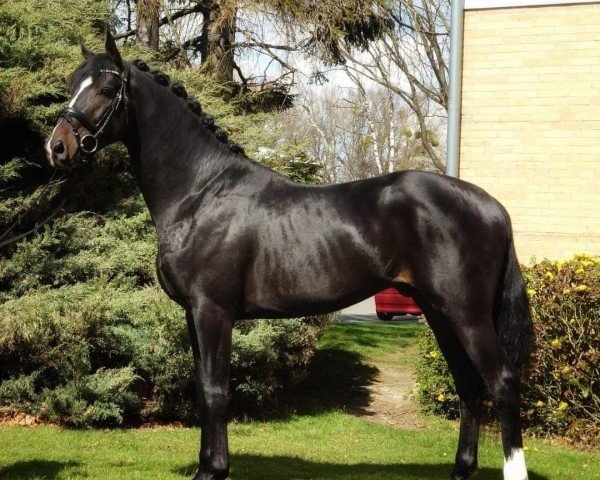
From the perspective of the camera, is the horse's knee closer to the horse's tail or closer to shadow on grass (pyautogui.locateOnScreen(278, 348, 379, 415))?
the horse's tail

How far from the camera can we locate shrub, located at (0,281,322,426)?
6.70 metres

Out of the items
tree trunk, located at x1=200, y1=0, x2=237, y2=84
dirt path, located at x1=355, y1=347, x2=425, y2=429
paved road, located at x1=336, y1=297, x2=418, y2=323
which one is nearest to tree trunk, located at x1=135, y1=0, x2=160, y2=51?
tree trunk, located at x1=200, y1=0, x2=237, y2=84

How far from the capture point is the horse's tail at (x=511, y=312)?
4.47 metres

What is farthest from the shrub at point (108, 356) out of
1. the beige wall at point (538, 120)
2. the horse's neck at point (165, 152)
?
the beige wall at point (538, 120)

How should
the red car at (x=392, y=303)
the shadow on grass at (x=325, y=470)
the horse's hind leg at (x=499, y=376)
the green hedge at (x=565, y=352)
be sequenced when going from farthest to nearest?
the red car at (x=392, y=303) < the green hedge at (x=565, y=352) < the shadow on grass at (x=325, y=470) < the horse's hind leg at (x=499, y=376)

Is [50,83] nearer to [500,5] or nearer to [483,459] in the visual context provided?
[500,5]

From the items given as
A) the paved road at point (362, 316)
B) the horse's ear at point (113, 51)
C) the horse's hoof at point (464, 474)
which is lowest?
the paved road at point (362, 316)

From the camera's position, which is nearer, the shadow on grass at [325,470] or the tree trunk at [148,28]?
the shadow on grass at [325,470]

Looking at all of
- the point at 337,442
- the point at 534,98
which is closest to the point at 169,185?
the point at 337,442

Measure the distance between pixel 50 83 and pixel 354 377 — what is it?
524 cm

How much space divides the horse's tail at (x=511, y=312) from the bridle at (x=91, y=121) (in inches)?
99.7

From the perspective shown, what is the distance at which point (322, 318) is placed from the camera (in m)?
8.38

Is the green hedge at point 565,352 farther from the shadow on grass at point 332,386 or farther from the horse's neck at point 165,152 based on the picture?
the horse's neck at point 165,152

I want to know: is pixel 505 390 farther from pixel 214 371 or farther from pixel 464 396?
pixel 214 371
